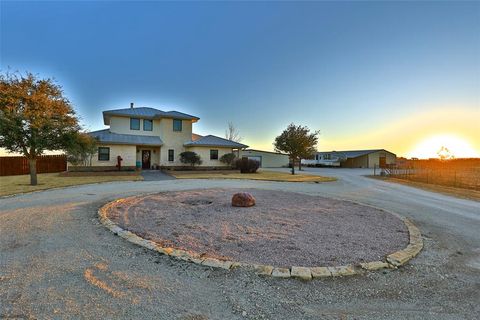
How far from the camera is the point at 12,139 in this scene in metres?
12.2

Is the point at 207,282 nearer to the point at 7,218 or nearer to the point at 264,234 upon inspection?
the point at 264,234

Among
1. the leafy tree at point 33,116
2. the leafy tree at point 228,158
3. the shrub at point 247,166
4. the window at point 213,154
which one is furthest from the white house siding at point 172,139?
the leafy tree at point 33,116

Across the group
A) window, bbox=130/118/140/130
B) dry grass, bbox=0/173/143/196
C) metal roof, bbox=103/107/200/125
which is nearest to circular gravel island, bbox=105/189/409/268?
dry grass, bbox=0/173/143/196

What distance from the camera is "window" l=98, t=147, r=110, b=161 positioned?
21.9 metres

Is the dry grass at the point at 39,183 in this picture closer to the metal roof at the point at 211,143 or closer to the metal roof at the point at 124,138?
the metal roof at the point at 124,138

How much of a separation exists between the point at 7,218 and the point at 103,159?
17.7m

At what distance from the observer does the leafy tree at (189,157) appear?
80.2 feet

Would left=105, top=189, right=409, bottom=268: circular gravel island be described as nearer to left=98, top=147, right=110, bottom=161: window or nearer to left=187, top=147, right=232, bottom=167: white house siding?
left=98, top=147, right=110, bottom=161: window

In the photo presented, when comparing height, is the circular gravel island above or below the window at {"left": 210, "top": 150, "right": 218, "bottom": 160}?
below

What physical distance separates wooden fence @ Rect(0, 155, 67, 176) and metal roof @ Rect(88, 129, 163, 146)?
16.3 ft

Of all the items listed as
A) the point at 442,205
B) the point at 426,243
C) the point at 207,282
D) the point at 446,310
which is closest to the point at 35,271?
the point at 207,282

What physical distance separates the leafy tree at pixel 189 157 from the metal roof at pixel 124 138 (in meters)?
2.63

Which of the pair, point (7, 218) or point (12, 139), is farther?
point (12, 139)

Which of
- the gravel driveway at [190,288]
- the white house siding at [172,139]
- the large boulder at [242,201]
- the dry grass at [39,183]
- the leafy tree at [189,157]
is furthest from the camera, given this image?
the white house siding at [172,139]
